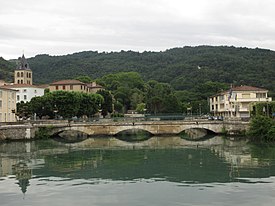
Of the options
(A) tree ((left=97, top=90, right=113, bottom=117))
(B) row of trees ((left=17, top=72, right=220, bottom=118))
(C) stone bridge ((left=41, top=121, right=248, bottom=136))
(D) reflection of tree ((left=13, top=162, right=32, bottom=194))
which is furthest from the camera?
(A) tree ((left=97, top=90, right=113, bottom=117))

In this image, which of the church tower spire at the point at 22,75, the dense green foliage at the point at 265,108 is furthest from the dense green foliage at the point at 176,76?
the dense green foliage at the point at 265,108

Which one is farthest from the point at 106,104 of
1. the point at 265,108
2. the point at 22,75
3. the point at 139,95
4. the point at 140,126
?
the point at 265,108

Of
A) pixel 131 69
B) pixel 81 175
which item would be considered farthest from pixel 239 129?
pixel 131 69

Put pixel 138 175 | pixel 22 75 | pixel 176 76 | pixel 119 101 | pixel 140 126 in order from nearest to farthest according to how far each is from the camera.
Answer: pixel 138 175, pixel 140 126, pixel 22 75, pixel 119 101, pixel 176 76

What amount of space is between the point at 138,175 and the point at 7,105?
42036 millimetres

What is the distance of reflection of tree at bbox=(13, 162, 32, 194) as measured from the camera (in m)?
28.4

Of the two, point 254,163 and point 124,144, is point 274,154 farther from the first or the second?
point 124,144

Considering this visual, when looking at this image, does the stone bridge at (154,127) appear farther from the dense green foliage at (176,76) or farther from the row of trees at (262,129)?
the dense green foliage at (176,76)

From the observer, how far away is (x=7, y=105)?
6812cm

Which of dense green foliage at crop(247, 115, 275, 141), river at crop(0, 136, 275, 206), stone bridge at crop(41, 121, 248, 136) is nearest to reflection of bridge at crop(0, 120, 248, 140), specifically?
stone bridge at crop(41, 121, 248, 136)

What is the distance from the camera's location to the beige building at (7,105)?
217ft

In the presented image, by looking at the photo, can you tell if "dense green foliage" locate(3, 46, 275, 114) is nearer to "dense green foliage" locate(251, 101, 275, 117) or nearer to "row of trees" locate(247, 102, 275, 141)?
"dense green foliage" locate(251, 101, 275, 117)

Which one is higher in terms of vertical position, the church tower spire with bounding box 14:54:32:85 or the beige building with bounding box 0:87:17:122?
the church tower spire with bounding box 14:54:32:85

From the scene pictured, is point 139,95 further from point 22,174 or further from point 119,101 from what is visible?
point 22,174
